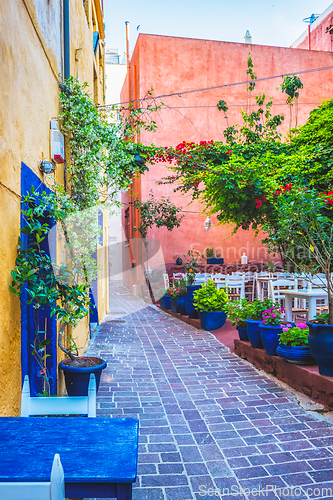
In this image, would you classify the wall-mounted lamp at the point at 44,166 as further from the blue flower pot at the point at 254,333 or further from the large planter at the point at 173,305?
the large planter at the point at 173,305

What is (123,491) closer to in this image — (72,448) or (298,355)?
(72,448)

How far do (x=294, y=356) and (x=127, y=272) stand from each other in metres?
17.0

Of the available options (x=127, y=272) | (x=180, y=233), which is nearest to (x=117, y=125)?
(x=180, y=233)

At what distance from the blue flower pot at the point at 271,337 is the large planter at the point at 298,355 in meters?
0.52

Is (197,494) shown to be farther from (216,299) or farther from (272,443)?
(216,299)

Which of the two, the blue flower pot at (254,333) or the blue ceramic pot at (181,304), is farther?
the blue ceramic pot at (181,304)

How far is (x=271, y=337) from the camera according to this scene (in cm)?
511

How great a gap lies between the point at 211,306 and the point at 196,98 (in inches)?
419

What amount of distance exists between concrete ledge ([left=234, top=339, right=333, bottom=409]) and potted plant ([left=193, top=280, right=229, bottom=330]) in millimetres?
2237

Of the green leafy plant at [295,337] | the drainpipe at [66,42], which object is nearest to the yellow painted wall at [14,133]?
the drainpipe at [66,42]

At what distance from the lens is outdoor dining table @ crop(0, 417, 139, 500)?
1320mm

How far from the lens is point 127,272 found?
21.1 m

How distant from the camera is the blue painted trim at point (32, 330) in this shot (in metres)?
2.90

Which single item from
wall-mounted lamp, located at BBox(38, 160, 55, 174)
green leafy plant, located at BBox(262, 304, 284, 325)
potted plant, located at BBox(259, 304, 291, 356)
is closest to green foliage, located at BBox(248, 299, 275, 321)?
green leafy plant, located at BBox(262, 304, 284, 325)
